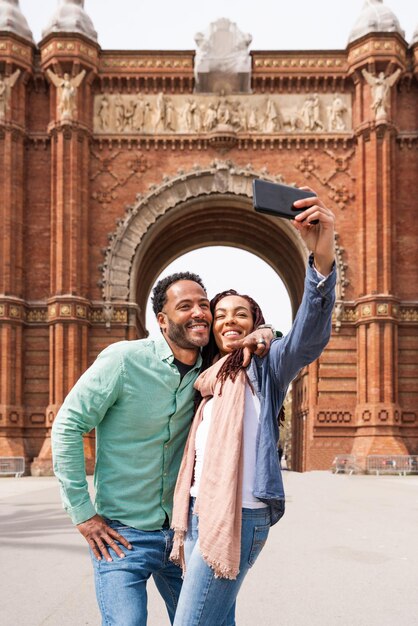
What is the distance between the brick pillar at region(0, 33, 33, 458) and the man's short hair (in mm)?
24982

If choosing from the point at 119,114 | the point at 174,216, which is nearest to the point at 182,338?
the point at 174,216

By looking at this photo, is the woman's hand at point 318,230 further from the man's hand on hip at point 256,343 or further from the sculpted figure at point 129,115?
the sculpted figure at point 129,115

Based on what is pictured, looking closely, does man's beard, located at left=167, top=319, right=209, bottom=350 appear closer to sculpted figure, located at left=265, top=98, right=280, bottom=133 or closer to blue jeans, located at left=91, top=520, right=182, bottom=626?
blue jeans, located at left=91, top=520, right=182, bottom=626

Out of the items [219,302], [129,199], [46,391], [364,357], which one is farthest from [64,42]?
[219,302]

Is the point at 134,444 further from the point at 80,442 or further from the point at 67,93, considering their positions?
the point at 67,93

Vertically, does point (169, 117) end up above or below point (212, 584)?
above

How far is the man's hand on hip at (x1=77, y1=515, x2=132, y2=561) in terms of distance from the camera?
3664 millimetres

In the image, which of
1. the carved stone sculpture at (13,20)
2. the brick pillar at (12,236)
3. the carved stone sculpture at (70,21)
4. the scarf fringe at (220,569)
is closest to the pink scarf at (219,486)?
the scarf fringe at (220,569)

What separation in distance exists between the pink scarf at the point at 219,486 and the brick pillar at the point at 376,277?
2462 centimetres

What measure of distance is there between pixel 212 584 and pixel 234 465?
47 centimetres

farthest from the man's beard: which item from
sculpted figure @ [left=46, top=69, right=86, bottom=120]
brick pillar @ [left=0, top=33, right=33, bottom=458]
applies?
sculpted figure @ [left=46, top=69, right=86, bottom=120]

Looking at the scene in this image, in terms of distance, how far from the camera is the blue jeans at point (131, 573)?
3551mm

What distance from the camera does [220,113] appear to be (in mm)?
30500

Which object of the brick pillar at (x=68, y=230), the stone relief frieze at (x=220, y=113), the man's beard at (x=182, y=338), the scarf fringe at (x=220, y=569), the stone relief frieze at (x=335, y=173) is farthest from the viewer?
the stone relief frieze at (x=220, y=113)
